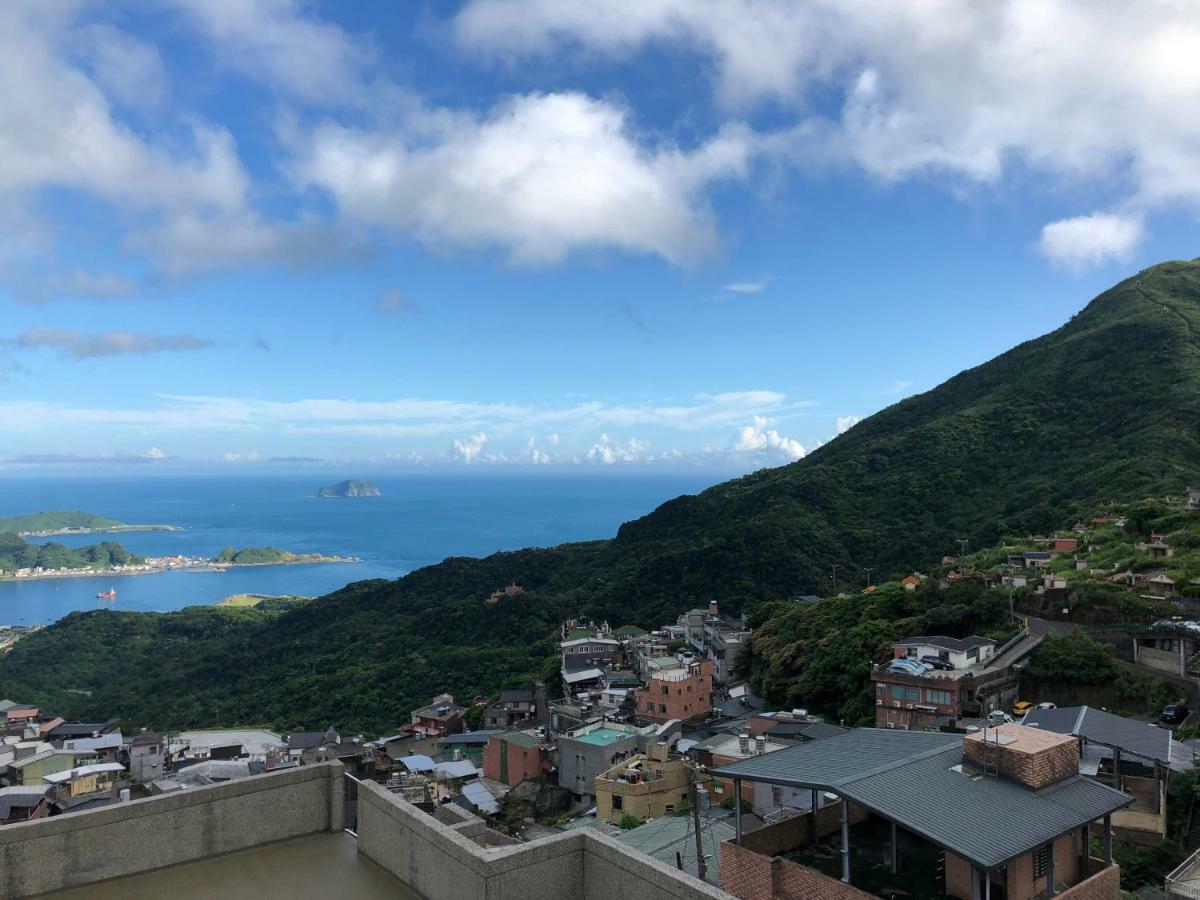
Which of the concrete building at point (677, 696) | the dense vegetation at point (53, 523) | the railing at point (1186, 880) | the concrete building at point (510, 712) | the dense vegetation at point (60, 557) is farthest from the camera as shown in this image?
the dense vegetation at point (53, 523)

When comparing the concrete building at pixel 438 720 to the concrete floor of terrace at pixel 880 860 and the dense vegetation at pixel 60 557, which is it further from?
the dense vegetation at pixel 60 557

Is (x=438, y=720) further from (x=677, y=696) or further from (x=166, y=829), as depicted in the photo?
(x=166, y=829)

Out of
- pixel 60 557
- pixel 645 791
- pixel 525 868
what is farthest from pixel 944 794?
pixel 60 557

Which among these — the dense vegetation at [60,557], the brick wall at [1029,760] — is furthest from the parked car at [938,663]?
the dense vegetation at [60,557]

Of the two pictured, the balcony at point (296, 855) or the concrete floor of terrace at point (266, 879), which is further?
the concrete floor of terrace at point (266, 879)

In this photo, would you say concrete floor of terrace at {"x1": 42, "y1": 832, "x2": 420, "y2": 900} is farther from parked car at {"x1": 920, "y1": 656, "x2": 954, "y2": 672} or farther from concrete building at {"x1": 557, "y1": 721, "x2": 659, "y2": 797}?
parked car at {"x1": 920, "y1": 656, "x2": 954, "y2": 672}

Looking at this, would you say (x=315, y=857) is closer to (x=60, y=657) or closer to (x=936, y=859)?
(x=936, y=859)
